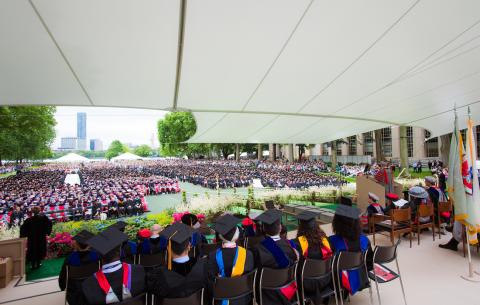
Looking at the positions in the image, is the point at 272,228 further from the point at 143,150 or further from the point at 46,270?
the point at 143,150

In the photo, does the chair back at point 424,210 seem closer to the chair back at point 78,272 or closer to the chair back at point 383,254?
the chair back at point 383,254

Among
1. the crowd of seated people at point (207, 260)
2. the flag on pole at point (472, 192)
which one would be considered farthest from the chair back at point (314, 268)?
the flag on pole at point (472, 192)

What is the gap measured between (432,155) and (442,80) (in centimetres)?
4951

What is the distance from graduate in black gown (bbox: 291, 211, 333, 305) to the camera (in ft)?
10.5

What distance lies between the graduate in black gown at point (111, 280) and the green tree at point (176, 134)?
48.7 metres

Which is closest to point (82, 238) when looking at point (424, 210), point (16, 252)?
point (16, 252)

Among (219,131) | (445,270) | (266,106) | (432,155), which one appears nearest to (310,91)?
(266,106)

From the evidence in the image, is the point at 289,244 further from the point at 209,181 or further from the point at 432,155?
the point at 432,155

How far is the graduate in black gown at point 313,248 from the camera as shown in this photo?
10.5 ft

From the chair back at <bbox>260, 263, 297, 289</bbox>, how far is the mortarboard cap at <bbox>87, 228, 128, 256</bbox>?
147cm

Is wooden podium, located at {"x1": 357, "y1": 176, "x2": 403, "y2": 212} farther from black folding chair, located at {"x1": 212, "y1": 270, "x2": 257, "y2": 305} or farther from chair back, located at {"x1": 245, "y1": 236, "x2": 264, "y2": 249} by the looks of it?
black folding chair, located at {"x1": 212, "y1": 270, "x2": 257, "y2": 305}

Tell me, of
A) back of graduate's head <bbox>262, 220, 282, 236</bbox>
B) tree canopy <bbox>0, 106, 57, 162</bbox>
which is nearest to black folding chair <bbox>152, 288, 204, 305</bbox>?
back of graduate's head <bbox>262, 220, 282, 236</bbox>

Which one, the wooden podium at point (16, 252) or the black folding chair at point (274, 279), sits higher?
the black folding chair at point (274, 279)

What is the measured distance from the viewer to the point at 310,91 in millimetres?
4531
